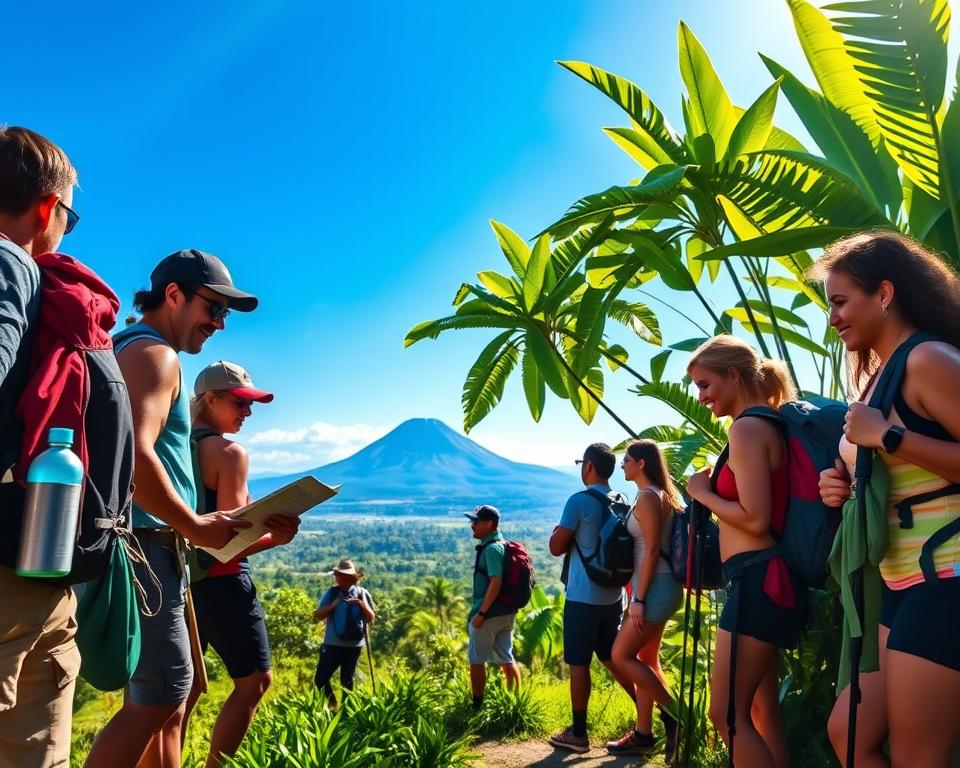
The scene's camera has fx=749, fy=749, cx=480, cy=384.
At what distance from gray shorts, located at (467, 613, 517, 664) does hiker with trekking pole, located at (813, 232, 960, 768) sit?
4.39 m

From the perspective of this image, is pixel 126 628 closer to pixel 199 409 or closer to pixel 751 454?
pixel 199 409

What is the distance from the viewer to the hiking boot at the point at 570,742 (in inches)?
204

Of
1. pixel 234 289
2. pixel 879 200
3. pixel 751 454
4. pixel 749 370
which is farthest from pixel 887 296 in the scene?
pixel 879 200

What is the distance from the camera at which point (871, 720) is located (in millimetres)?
2078

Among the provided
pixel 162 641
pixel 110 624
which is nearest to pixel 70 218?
pixel 110 624

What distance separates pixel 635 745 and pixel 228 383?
356cm

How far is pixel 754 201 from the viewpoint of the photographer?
474cm

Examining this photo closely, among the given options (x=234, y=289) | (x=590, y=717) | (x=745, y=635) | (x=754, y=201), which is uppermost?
(x=754, y=201)

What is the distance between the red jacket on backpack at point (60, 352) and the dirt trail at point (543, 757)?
4.24m

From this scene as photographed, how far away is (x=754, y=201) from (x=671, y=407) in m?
2.37

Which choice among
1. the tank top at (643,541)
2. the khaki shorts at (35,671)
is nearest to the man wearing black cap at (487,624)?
the tank top at (643,541)

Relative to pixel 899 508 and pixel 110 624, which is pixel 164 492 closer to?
pixel 110 624

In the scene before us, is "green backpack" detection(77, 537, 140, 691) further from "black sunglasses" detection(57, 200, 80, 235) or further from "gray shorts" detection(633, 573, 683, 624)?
"gray shorts" detection(633, 573, 683, 624)

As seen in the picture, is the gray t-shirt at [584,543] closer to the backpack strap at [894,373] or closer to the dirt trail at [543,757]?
the dirt trail at [543,757]
